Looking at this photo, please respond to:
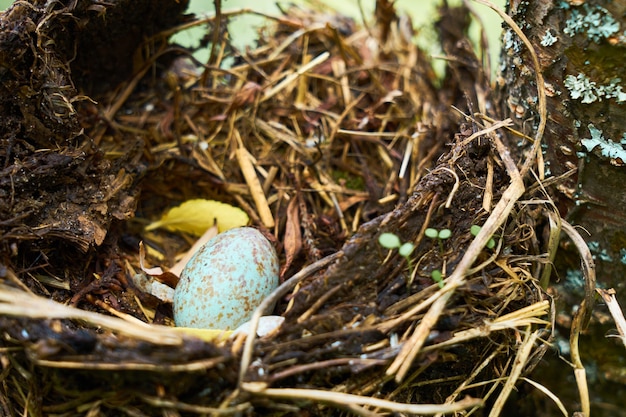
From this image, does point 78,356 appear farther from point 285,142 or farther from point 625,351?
point 625,351

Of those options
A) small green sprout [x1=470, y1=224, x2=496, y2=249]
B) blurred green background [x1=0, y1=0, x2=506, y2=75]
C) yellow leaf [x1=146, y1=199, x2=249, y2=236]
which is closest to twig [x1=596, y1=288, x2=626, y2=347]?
small green sprout [x1=470, y1=224, x2=496, y2=249]

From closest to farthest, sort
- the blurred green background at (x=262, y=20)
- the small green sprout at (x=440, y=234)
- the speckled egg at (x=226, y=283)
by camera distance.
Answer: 1. the small green sprout at (x=440, y=234)
2. the speckled egg at (x=226, y=283)
3. the blurred green background at (x=262, y=20)

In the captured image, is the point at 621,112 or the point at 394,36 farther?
the point at 394,36

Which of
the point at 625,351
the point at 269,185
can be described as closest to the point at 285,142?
the point at 269,185

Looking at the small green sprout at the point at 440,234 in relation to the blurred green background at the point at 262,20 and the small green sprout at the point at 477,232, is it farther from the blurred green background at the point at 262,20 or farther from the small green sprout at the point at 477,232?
the blurred green background at the point at 262,20

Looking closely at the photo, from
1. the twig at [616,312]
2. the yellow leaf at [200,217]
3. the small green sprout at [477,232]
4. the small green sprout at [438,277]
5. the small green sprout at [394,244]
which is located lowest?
the twig at [616,312]

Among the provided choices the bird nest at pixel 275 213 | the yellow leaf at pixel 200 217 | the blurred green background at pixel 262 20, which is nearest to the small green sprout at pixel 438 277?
the bird nest at pixel 275 213

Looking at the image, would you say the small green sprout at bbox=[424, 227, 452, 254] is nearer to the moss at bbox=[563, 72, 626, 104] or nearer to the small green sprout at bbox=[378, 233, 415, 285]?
the small green sprout at bbox=[378, 233, 415, 285]
